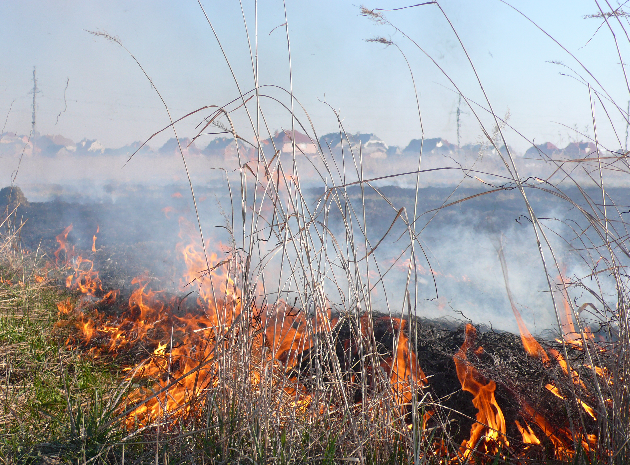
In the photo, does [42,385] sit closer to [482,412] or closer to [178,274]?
[482,412]

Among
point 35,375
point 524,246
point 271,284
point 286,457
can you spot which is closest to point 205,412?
point 286,457

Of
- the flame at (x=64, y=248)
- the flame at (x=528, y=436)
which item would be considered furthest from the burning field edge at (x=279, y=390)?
the flame at (x=64, y=248)

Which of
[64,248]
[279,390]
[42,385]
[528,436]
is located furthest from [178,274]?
[528,436]

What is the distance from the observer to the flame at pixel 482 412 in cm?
182

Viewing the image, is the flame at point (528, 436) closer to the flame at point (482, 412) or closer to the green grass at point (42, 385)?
the flame at point (482, 412)

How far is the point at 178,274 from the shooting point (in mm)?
5309

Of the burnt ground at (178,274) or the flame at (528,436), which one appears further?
the burnt ground at (178,274)

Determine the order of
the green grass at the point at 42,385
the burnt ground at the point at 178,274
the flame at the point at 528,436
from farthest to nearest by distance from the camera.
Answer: the burnt ground at the point at 178,274
the flame at the point at 528,436
the green grass at the point at 42,385

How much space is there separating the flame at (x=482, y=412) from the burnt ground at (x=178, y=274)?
0.05 m

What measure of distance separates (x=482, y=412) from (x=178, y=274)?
13.6 feet

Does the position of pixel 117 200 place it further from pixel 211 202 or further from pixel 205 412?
pixel 205 412

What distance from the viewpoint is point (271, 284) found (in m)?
5.30

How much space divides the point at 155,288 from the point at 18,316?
1.77 m

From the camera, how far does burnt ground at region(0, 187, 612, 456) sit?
1.97 m
